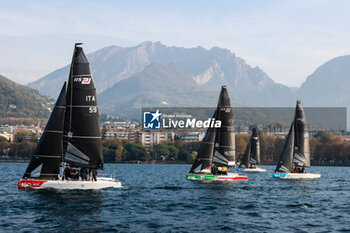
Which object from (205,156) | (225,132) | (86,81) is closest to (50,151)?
(86,81)

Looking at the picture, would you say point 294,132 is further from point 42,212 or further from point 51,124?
point 42,212

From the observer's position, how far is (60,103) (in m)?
51.5

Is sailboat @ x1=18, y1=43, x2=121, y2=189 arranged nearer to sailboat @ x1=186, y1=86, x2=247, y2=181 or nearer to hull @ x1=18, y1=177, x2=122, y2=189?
hull @ x1=18, y1=177, x2=122, y2=189

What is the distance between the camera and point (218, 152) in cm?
7425

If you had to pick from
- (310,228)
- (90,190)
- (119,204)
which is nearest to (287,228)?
(310,228)

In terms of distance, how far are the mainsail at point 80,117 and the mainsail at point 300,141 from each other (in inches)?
1789

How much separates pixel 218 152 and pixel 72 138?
92.7 ft

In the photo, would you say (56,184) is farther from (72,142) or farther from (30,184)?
(72,142)

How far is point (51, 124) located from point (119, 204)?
37.8 ft

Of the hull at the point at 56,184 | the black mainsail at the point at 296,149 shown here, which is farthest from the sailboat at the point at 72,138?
the black mainsail at the point at 296,149

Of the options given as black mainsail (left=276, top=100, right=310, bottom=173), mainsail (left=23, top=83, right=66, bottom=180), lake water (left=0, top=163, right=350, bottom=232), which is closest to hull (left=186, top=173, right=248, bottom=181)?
lake water (left=0, top=163, right=350, bottom=232)

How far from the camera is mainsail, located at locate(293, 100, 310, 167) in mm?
87875

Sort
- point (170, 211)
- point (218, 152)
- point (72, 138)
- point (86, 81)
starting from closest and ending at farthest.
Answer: point (170, 211) < point (86, 81) < point (72, 138) < point (218, 152)

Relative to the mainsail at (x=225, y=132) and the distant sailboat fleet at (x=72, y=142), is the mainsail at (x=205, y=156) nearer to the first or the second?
the mainsail at (x=225, y=132)
